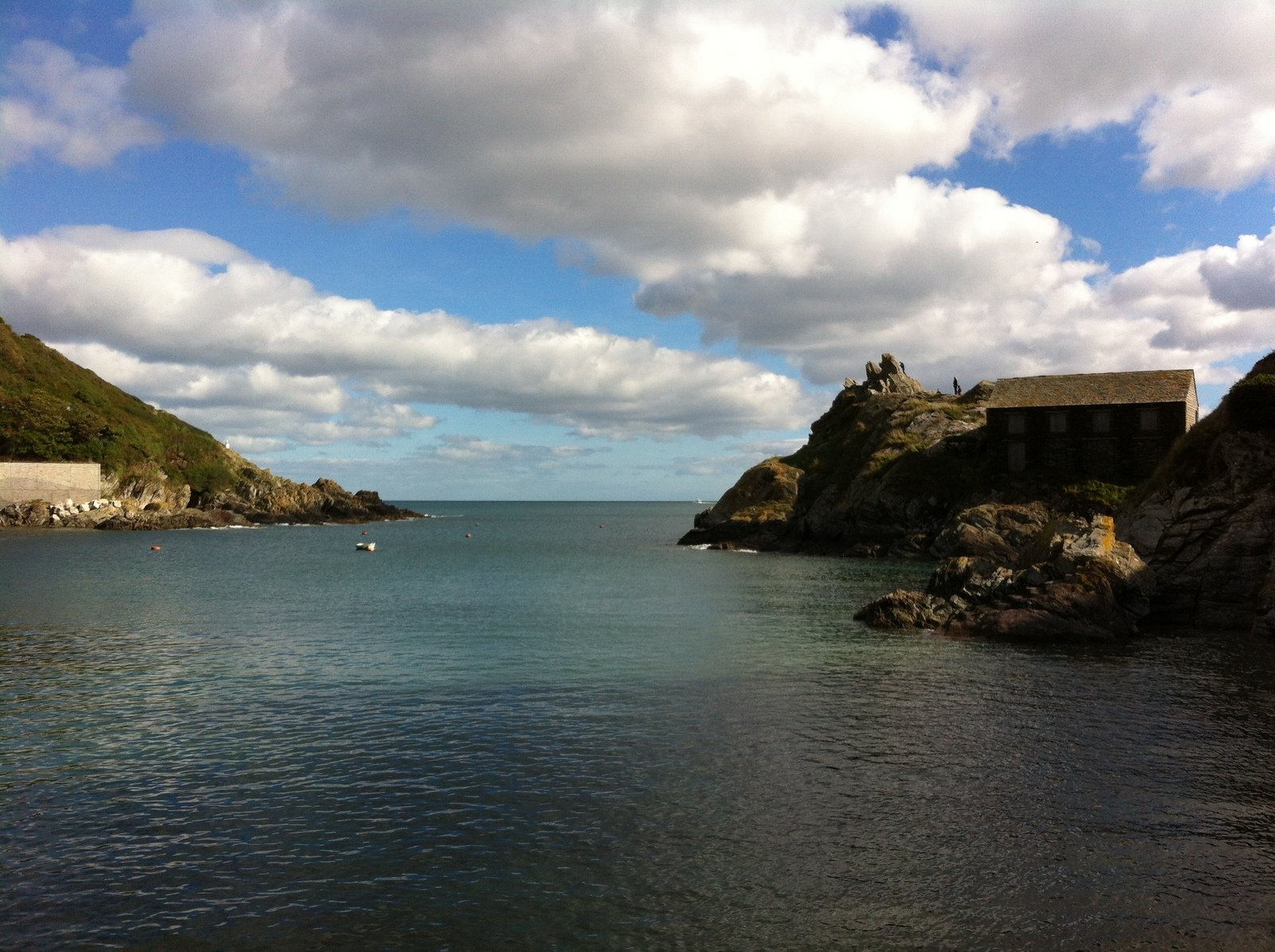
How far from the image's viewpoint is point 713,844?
16.8m

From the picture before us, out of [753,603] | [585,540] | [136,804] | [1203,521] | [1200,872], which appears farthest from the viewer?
[585,540]

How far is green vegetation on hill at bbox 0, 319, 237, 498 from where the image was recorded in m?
160

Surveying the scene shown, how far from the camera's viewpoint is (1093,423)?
8950cm

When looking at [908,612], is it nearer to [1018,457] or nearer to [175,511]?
[1018,457]

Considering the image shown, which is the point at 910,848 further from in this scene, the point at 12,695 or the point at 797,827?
the point at 12,695

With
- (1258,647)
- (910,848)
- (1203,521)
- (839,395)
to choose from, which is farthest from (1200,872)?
(839,395)

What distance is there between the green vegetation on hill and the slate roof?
528ft

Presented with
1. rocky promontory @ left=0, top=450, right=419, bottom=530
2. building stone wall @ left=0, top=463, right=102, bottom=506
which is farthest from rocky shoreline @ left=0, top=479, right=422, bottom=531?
building stone wall @ left=0, top=463, right=102, bottom=506

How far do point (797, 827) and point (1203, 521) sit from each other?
136ft

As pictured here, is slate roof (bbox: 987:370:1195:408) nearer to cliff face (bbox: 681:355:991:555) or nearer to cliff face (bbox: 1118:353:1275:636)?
cliff face (bbox: 681:355:991:555)

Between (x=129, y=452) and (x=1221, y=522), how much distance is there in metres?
184

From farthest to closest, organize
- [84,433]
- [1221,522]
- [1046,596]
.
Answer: [84,433] → [1221,522] → [1046,596]

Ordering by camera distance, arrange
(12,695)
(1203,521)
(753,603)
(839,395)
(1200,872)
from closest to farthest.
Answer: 1. (1200,872)
2. (12,695)
3. (1203,521)
4. (753,603)
5. (839,395)

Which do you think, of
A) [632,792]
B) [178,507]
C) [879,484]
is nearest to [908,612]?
[632,792]
